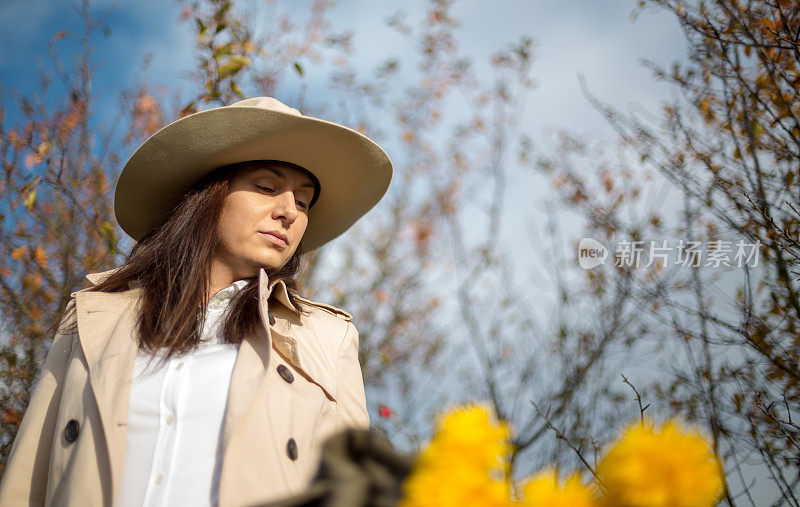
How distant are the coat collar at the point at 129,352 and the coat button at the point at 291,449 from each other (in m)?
0.19

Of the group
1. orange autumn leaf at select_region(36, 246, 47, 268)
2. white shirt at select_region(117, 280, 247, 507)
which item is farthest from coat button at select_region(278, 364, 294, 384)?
orange autumn leaf at select_region(36, 246, 47, 268)

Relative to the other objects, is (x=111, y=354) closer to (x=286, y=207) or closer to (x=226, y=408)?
(x=226, y=408)

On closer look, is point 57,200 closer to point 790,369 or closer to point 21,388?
point 21,388

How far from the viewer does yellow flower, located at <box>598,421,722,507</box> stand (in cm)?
40

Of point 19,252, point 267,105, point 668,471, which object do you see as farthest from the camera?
point 19,252

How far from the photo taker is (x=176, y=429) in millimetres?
1573

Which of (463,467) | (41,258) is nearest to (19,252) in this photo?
(41,258)

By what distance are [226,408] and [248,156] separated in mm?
1005

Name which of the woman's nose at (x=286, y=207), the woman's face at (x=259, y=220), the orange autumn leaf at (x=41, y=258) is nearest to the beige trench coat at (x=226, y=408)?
the woman's face at (x=259, y=220)

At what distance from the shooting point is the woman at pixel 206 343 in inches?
61.2

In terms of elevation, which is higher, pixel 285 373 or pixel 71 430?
pixel 285 373

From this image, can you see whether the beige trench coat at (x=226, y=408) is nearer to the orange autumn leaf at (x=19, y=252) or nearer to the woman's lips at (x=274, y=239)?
the woman's lips at (x=274, y=239)

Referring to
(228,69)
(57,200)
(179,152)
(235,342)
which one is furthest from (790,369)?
(57,200)

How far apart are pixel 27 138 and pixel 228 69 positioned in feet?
4.77
